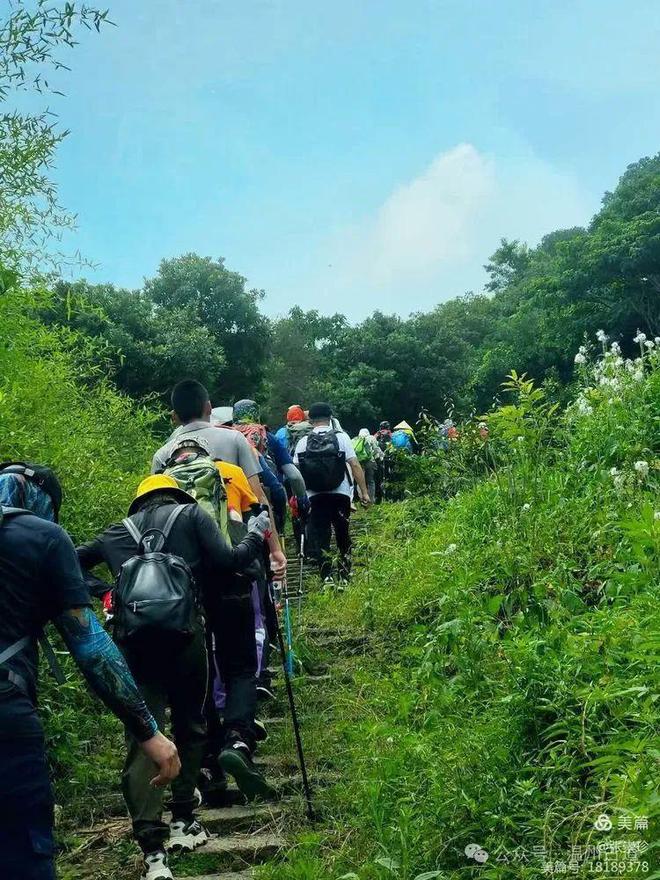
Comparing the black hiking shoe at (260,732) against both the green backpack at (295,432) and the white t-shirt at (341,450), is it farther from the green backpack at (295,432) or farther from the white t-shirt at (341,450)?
the green backpack at (295,432)

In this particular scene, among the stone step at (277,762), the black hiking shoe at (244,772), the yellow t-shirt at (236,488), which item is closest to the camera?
the black hiking shoe at (244,772)

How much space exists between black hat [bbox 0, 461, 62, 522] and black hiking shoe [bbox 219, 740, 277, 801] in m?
1.82

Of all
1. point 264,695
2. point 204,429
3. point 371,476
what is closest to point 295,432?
point 371,476

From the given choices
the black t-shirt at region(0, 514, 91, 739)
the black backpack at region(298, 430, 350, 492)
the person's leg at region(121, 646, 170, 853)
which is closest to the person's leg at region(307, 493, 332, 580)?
the black backpack at region(298, 430, 350, 492)

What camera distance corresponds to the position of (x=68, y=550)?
8.03 feet

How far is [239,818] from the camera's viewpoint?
14.0ft

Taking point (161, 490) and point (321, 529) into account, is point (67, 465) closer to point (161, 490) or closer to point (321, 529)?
point (161, 490)

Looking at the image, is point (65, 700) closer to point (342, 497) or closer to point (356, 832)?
point (356, 832)

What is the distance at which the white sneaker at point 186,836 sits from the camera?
3951 mm

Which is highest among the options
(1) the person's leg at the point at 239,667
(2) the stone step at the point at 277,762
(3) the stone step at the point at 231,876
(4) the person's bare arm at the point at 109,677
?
(4) the person's bare arm at the point at 109,677

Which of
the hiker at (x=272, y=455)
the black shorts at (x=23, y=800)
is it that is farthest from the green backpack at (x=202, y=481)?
the black shorts at (x=23, y=800)

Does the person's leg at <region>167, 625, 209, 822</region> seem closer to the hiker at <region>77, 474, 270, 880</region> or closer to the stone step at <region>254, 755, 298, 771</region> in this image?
the hiker at <region>77, 474, 270, 880</region>

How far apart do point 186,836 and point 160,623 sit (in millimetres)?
1099

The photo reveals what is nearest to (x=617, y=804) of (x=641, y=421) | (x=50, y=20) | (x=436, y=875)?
(x=436, y=875)
